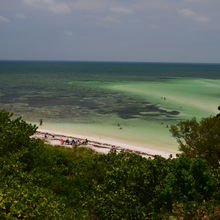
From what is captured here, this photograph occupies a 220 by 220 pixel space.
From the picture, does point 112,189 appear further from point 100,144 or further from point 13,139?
point 100,144

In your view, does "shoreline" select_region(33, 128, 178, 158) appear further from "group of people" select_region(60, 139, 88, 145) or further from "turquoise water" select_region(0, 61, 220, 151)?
"turquoise water" select_region(0, 61, 220, 151)

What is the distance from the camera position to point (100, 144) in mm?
33438

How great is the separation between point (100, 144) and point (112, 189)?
2126 centimetres

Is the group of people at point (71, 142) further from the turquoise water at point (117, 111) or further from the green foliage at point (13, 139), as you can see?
the green foliage at point (13, 139)

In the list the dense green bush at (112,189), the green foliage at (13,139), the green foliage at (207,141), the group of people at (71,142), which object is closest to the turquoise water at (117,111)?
the group of people at (71,142)

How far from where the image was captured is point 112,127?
139 ft

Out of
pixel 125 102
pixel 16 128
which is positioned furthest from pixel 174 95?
pixel 16 128

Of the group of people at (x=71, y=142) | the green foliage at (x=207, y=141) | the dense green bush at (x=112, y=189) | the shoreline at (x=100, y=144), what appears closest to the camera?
the dense green bush at (x=112, y=189)

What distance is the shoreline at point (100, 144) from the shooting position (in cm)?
3070

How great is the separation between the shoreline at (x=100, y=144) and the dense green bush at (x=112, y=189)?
15.7 metres

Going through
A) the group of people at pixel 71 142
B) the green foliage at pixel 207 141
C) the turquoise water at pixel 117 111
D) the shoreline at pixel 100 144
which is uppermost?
the green foliage at pixel 207 141

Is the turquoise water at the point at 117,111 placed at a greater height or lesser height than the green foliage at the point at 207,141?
lesser

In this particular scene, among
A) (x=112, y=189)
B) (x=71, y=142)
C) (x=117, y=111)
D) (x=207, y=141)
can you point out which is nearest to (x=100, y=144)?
(x=71, y=142)

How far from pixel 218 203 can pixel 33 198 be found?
7.14m
